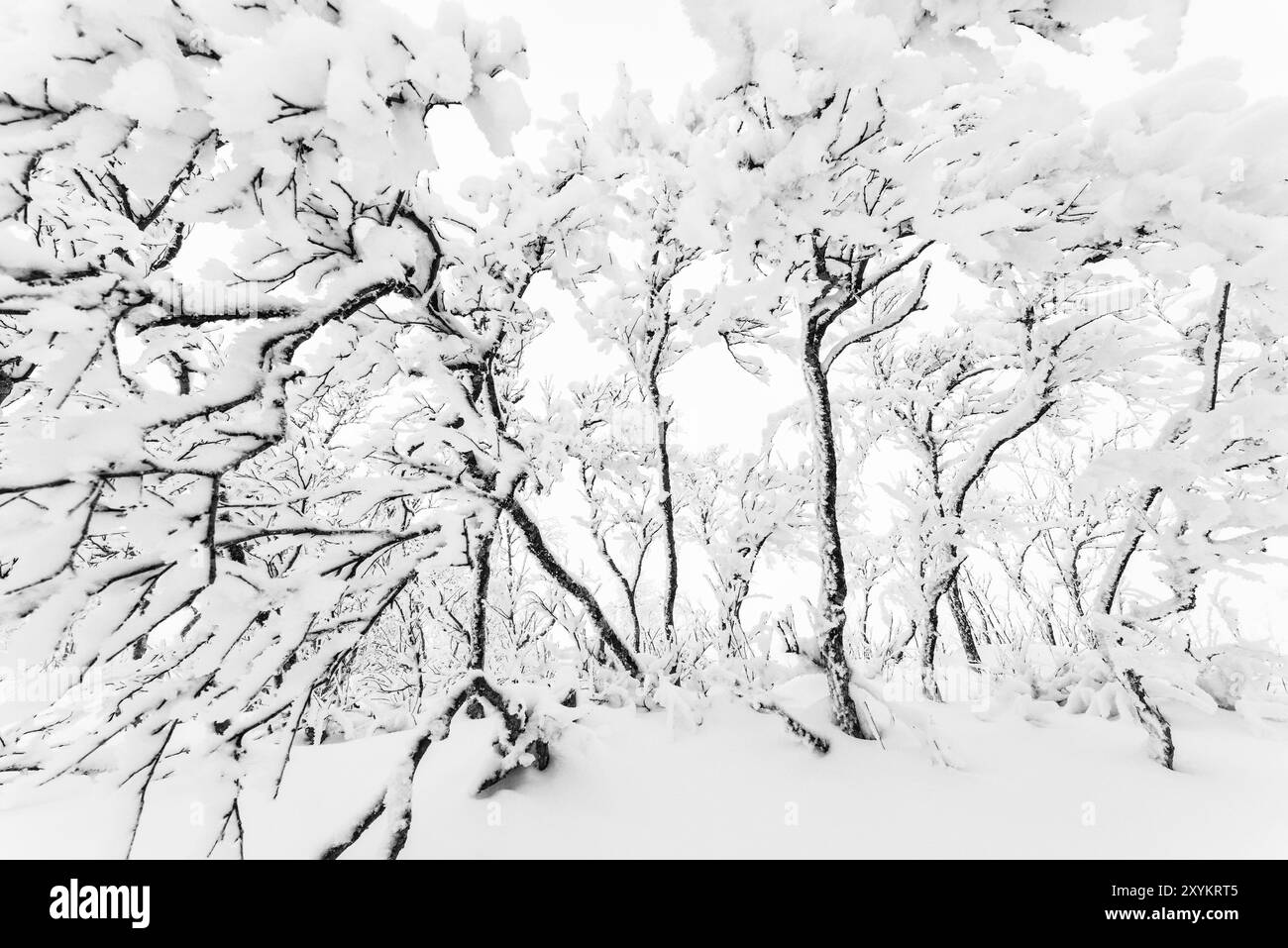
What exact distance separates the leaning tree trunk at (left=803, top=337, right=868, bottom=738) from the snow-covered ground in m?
0.31

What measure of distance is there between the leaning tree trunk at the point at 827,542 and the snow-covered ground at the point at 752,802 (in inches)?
12.4

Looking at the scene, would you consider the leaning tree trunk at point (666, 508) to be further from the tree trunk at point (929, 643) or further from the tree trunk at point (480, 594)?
the tree trunk at point (480, 594)

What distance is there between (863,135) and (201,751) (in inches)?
99.0

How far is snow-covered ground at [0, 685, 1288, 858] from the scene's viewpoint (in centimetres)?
168

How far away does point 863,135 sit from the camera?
143 centimetres

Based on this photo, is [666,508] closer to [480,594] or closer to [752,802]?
[480,594]

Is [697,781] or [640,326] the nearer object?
[697,781]

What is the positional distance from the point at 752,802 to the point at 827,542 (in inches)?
49.4
